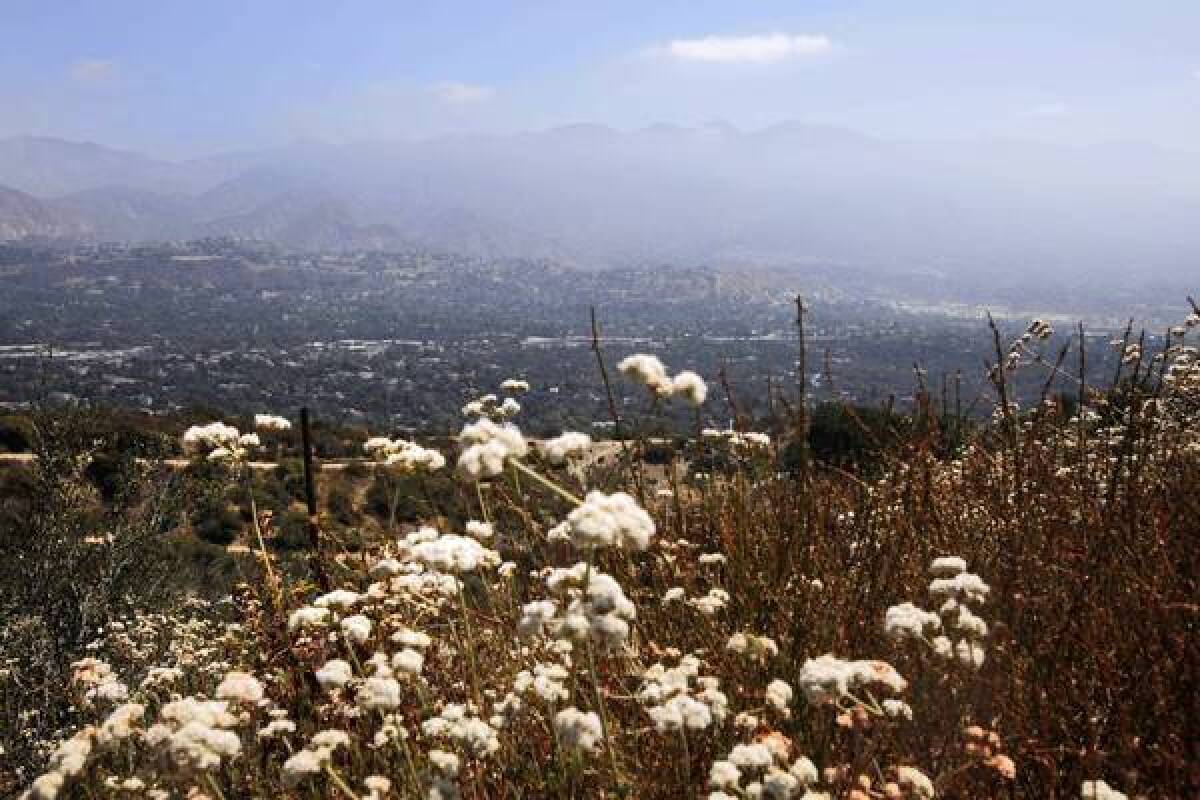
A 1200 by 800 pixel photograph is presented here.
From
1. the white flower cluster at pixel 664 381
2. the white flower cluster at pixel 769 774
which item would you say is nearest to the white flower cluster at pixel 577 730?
the white flower cluster at pixel 769 774

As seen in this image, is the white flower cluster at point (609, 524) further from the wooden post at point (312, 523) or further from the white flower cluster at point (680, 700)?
the wooden post at point (312, 523)

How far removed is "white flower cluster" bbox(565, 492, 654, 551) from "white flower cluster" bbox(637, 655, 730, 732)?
487mm

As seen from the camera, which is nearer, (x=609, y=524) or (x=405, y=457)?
(x=609, y=524)

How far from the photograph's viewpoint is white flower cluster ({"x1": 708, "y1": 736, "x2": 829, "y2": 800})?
2203 mm

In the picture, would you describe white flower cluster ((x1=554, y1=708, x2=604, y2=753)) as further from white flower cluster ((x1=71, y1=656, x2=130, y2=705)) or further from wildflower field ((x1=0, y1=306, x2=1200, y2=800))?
white flower cluster ((x1=71, y1=656, x2=130, y2=705))

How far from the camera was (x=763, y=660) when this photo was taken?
9.75ft

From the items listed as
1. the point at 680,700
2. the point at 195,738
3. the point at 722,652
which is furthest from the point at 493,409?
the point at 195,738

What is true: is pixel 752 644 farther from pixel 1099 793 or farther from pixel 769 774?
pixel 1099 793

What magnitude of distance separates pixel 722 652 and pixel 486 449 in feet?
4.48

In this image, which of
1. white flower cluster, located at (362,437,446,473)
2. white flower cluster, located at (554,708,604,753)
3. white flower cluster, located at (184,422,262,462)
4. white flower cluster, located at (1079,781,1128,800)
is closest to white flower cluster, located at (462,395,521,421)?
white flower cluster, located at (362,437,446,473)

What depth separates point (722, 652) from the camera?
10.8ft

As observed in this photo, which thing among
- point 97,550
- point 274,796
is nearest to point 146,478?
point 97,550

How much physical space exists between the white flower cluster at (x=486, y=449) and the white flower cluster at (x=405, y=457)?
1.24 meters

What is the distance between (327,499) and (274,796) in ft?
62.2
